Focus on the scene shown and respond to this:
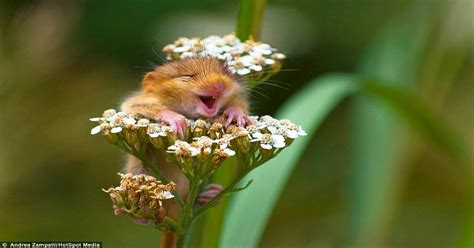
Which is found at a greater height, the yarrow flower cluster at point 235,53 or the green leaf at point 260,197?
the yarrow flower cluster at point 235,53

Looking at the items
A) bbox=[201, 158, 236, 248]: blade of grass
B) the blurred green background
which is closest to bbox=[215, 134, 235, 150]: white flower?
bbox=[201, 158, 236, 248]: blade of grass

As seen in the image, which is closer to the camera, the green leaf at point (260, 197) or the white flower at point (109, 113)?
the white flower at point (109, 113)

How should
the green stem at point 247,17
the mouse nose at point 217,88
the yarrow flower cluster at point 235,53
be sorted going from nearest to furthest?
the mouse nose at point 217,88, the yarrow flower cluster at point 235,53, the green stem at point 247,17

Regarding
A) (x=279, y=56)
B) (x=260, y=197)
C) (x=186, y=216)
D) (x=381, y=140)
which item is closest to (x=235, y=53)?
(x=279, y=56)

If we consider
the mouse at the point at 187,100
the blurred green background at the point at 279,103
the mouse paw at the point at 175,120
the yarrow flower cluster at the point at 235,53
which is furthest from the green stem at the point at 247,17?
the blurred green background at the point at 279,103

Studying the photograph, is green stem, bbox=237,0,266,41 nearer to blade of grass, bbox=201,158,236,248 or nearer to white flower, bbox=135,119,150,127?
blade of grass, bbox=201,158,236,248

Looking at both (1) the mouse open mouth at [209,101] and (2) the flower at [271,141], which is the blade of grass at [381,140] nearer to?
(1) the mouse open mouth at [209,101]

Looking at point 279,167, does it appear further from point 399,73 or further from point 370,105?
point 399,73

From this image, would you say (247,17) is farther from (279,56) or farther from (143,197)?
(143,197)
